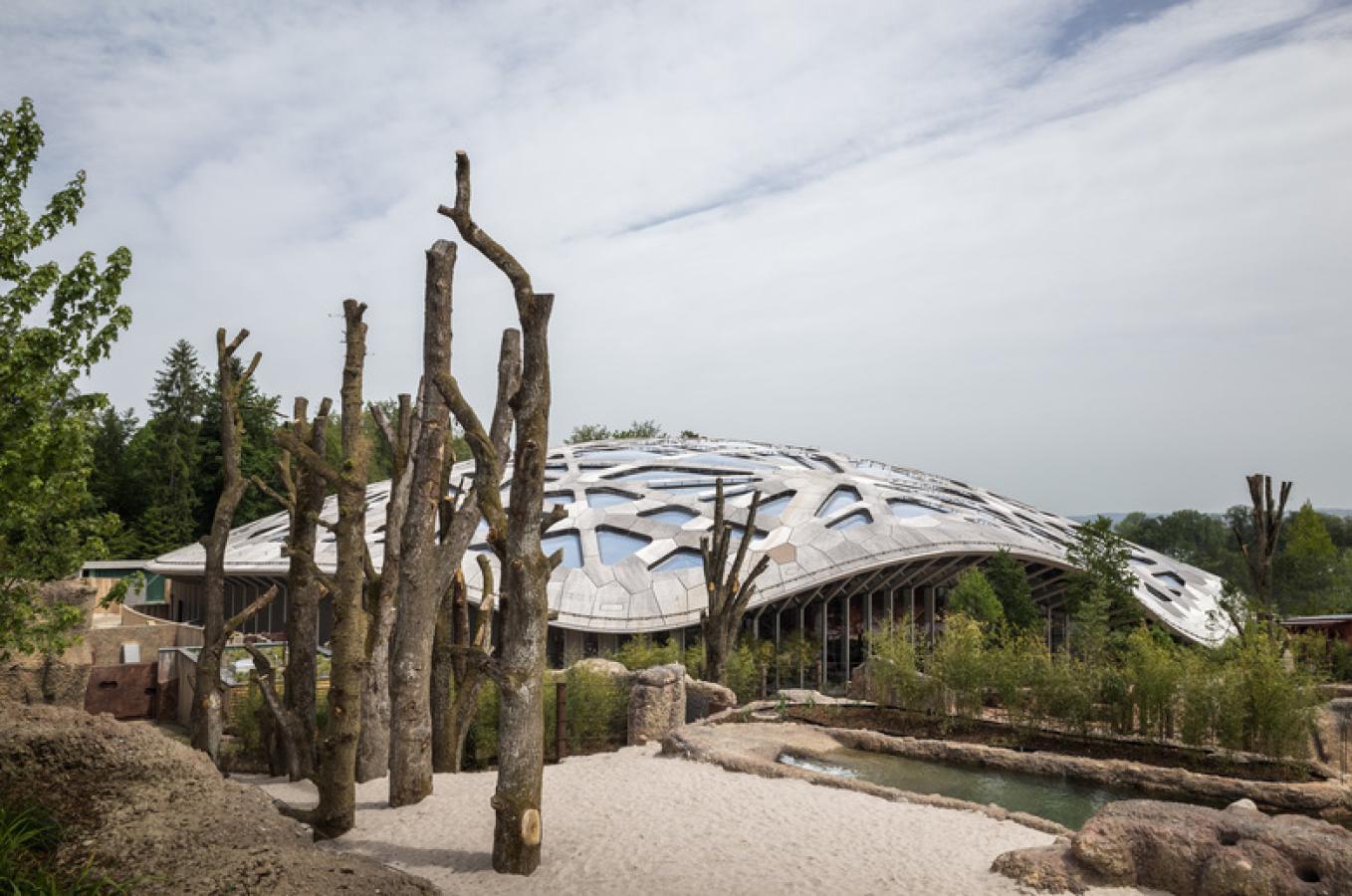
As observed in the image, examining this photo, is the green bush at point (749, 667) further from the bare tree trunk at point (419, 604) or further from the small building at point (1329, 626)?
the small building at point (1329, 626)

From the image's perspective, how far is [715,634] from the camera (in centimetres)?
1998

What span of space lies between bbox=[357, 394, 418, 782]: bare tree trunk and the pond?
5.52 metres

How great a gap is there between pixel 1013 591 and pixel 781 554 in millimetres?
6225

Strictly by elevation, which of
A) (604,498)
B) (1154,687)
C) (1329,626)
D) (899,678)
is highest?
(604,498)

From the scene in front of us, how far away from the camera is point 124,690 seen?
17.4 metres

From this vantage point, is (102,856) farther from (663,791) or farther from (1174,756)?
(1174,756)

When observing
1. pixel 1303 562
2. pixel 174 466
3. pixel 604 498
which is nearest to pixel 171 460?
pixel 174 466

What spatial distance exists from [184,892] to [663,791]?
654 centimetres

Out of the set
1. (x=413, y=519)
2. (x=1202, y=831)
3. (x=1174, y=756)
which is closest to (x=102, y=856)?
(x=413, y=519)

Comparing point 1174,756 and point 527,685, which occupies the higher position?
point 527,685

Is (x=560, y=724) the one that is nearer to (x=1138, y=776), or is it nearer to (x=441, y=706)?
(x=441, y=706)

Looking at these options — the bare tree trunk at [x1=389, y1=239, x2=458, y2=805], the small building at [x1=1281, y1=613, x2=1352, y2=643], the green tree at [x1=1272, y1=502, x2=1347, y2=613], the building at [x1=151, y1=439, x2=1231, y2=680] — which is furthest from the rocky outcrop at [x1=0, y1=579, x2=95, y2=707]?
the green tree at [x1=1272, y1=502, x2=1347, y2=613]

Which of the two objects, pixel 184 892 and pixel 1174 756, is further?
pixel 1174 756

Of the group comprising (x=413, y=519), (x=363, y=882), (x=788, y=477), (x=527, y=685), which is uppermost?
(x=788, y=477)
